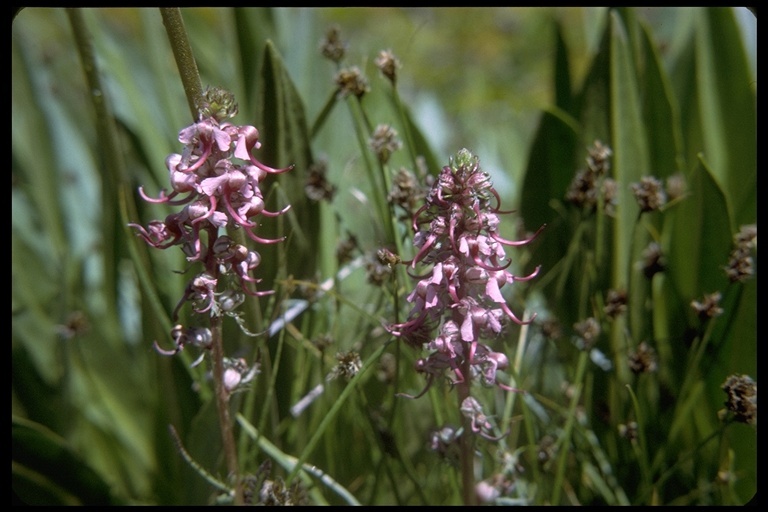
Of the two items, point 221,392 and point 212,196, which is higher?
point 212,196

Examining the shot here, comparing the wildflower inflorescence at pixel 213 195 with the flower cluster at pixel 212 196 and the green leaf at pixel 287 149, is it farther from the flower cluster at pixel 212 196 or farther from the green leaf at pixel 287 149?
the green leaf at pixel 287 149

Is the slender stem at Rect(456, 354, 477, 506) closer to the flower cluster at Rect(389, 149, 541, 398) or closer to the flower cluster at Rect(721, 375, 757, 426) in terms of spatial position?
the flower cluster at Rect(389, 149, 541, 398)

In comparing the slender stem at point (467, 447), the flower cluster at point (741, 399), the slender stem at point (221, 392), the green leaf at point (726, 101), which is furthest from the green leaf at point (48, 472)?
the green leaf at point (726, 101)

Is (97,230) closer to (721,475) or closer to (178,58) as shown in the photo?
(178,58)

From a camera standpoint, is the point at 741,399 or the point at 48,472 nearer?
the point at 741,399

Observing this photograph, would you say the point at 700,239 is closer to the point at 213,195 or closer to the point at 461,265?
the point at 461,265

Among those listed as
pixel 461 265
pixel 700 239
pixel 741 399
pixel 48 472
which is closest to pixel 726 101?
pixel 700 239
